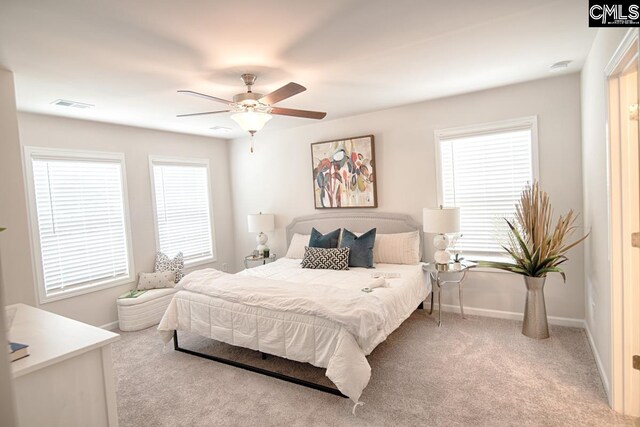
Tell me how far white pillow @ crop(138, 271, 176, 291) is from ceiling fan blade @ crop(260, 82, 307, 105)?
3161 mm

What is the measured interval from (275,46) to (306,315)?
2.04 meters

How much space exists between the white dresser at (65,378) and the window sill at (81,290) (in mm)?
2467

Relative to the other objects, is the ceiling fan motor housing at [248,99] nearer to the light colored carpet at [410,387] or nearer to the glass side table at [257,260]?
the light colored carpet at [410,387]

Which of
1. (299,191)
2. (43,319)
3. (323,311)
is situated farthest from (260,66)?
(299,191)

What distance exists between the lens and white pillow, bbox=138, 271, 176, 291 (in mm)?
4621

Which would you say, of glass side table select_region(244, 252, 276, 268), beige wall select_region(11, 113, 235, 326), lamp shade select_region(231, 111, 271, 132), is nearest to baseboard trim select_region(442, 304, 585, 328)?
glass side table select_region(244, 252, 276, 268)

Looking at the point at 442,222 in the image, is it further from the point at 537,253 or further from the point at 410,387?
the point at 410,387

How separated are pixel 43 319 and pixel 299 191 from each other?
3762 mm

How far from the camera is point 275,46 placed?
2.47m

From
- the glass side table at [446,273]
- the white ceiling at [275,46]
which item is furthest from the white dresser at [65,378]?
the glass side table at [446,273]

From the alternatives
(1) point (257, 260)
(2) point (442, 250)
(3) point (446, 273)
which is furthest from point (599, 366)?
(1) point (257, 260)

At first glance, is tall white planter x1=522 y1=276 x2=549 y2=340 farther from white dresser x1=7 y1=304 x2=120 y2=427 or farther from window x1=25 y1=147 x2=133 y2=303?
window x1=25 y1=147 x2=133 y2=303

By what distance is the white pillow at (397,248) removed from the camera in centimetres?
416

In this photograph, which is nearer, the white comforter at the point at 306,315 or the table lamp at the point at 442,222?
the white comforter at the point at 306,315
